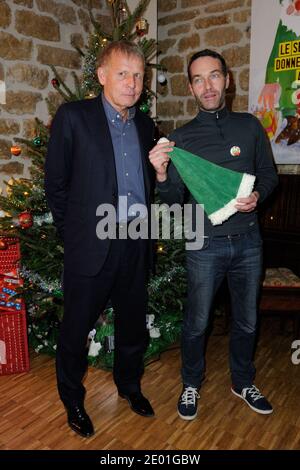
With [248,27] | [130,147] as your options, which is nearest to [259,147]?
[130,147]

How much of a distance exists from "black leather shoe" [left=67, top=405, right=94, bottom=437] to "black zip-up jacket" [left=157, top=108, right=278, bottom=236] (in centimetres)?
112

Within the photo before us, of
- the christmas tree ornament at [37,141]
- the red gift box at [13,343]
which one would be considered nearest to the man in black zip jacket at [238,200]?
the christmas tree ornament at [37,141]

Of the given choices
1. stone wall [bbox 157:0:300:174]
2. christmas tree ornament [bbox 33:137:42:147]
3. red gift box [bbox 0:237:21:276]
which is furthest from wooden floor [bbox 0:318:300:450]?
stone wall [bbox 157:0:300:174]

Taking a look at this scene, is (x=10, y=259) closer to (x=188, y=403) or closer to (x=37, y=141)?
(x=37, y=141)

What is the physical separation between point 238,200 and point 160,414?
1254mm

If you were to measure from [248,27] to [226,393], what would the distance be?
296 cm

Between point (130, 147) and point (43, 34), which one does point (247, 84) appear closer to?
point (43, 34)

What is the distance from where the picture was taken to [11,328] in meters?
2.60

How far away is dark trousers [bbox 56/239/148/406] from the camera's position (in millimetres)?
1861

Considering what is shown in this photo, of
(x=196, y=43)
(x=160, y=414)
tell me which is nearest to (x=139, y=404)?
(x=160, y=414)

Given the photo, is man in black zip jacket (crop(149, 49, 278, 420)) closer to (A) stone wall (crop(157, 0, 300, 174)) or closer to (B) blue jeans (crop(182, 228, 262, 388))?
(B) blue jeans (crop(182, 228, 262, 388))

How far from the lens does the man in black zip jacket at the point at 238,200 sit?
6.28ft

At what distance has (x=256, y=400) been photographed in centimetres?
217

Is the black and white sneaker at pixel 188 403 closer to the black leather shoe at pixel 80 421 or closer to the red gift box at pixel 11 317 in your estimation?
the black leather shoe at pixel 80 421
